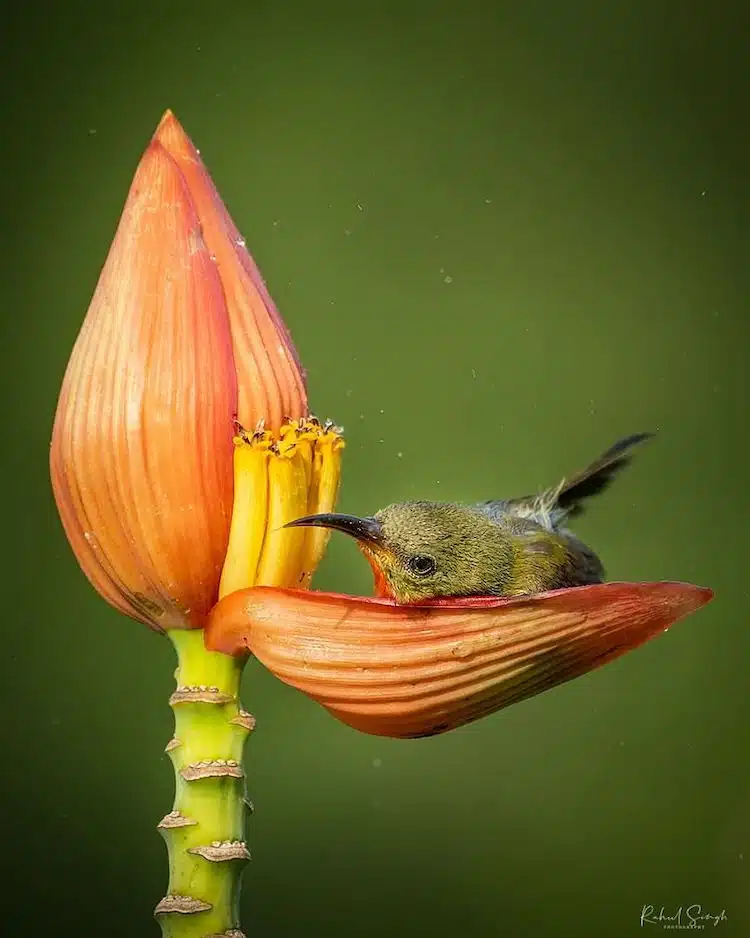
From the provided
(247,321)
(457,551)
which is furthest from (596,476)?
(247,321)

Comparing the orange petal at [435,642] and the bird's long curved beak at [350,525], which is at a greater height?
the bird's long curved beak at [350,525]

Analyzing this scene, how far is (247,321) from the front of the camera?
38 centimetres

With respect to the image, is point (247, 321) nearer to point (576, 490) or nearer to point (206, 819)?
point (206, 819)

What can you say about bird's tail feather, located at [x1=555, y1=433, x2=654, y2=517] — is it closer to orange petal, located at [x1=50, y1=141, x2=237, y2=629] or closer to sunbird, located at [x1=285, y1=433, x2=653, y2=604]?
Answer: sunbird, located at [x1=285, y1=433, x2=653, y2=604]

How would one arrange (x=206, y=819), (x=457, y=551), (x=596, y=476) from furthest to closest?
(x=596, y=476) < (x=457, y=551) < (x=206, y=819)

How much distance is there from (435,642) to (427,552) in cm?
9

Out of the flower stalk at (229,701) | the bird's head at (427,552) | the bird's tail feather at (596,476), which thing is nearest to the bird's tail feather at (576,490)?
the bird's tail feather at (596,476)

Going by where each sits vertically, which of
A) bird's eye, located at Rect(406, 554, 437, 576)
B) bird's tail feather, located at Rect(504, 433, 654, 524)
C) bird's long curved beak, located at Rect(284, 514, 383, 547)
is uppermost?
bird's tail feather, located at Rect(504, 433, 654, 524)

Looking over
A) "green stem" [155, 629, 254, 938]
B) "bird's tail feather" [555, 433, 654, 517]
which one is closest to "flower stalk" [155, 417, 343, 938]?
"green stem" [155, 629, 254, 938]

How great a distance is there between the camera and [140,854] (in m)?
0.92

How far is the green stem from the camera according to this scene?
1.13 feet

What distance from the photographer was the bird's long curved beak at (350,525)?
1.21ft

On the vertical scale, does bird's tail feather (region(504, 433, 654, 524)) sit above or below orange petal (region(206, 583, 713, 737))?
above

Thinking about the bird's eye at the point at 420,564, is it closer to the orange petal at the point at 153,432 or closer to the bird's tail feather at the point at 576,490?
the orange petal at the point at 153,432
